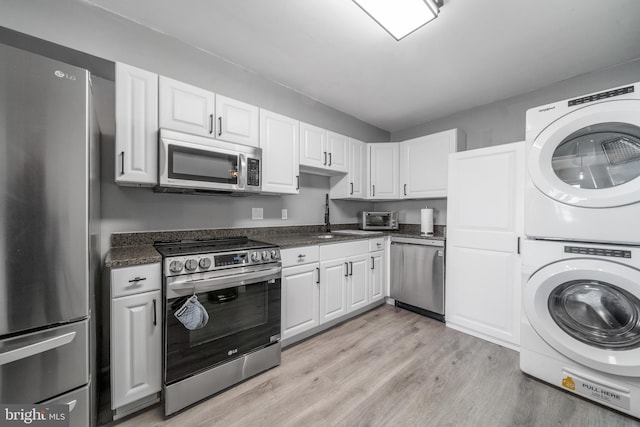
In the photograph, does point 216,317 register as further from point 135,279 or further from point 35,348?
point 35,348

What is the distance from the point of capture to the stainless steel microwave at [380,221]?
11.1ft

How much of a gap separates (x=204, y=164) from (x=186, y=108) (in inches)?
17.0

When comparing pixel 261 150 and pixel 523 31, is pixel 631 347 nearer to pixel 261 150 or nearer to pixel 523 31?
pixel 523 31

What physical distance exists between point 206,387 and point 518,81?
12.6ft

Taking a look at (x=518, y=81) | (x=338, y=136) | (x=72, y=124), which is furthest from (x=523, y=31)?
(x=72, y=124)

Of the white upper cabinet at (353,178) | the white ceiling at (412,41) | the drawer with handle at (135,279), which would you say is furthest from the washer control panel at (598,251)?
the drawer with handle at (135,279)

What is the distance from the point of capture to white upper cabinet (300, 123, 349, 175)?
2.58 meters

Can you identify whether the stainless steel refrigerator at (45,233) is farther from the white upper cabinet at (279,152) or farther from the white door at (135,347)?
the white upper cabinet at (279,152)

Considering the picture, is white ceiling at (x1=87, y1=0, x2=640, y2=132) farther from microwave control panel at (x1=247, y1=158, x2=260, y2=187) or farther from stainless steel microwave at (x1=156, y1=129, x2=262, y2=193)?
microwave control panel at (x1=247, y1=158, x2=260, y2=187)

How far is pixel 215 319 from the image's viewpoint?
1.57m

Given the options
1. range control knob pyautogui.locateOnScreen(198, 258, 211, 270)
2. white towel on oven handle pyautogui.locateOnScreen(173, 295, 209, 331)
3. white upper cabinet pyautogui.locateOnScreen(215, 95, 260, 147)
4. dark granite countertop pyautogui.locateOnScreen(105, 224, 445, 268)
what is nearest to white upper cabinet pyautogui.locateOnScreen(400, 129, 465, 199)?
dark granite countertop pyautogui.locateOnScreen(105, 224, 445, 268)

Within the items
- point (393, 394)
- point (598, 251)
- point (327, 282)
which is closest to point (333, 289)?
point (327, 282)

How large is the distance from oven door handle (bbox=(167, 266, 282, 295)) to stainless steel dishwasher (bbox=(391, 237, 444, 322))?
1.71m

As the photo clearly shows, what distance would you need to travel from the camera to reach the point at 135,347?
1.37m
